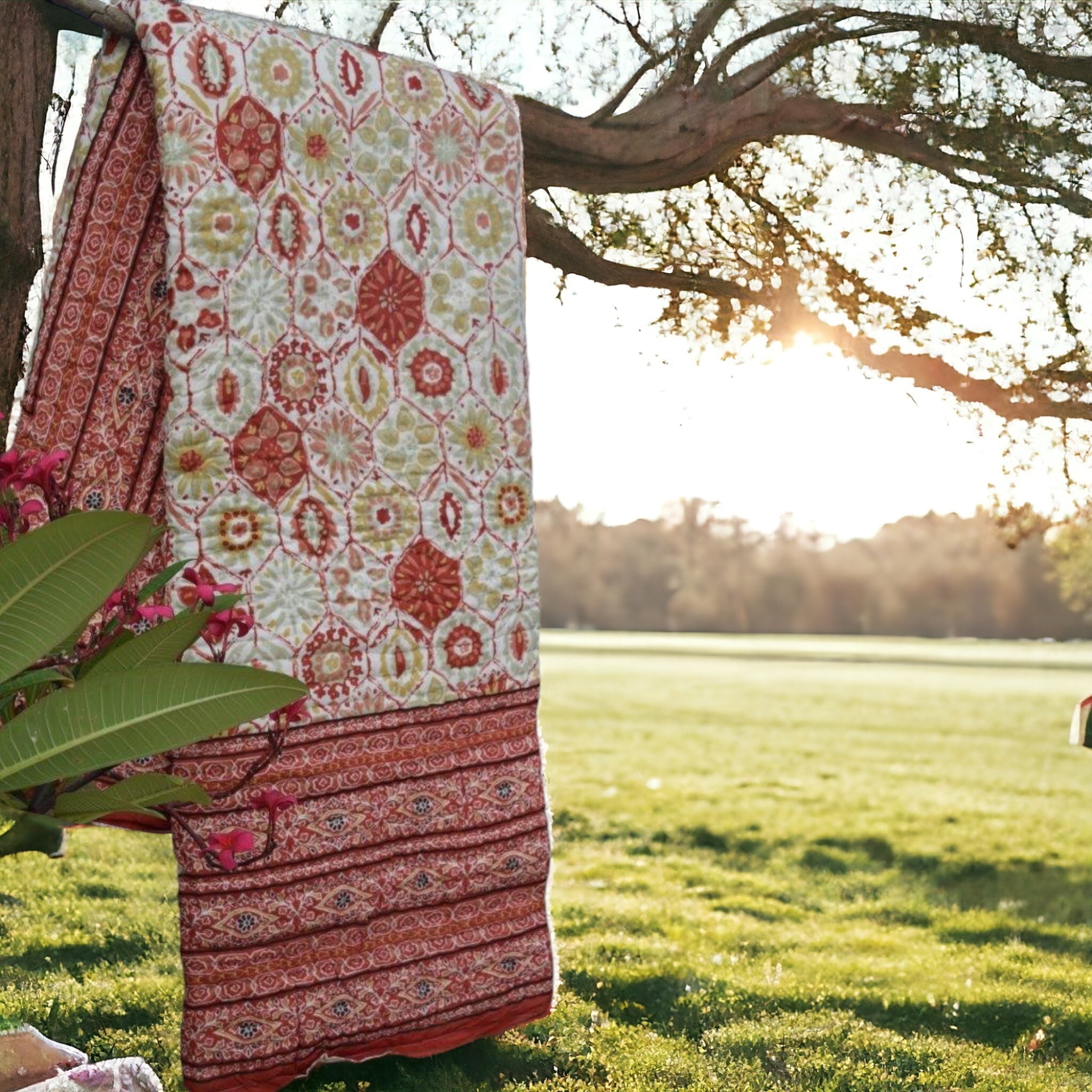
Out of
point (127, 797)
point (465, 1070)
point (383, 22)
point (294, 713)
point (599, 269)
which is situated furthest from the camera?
point (599, 269)

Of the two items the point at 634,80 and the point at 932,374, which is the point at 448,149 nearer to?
the point at 634,80

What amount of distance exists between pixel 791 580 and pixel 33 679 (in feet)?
45.1

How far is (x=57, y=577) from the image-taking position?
119 cm

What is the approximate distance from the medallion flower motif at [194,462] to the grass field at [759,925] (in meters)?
1.01

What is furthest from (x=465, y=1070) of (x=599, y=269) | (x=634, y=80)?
(x=634, y=80)

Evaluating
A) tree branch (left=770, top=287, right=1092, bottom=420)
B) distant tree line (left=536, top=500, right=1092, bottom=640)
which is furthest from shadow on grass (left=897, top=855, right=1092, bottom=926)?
distant tree line (left=536, top=500, right=1092, bottom=640)

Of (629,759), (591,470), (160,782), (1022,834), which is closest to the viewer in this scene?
(160,782)

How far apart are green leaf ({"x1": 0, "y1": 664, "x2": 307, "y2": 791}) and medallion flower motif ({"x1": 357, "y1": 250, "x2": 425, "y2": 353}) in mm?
835

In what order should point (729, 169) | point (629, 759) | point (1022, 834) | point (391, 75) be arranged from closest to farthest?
point (391, 75) < point (729, 169) < point (1022, 834) < point (629, 759)

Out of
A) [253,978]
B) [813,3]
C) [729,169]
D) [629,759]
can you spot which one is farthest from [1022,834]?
[253,978]

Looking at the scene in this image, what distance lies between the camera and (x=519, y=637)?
2.05 metres

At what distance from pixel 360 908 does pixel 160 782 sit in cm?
67

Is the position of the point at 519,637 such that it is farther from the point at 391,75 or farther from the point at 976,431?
the point at 976,431

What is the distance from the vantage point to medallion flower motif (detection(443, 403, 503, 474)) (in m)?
1.97
